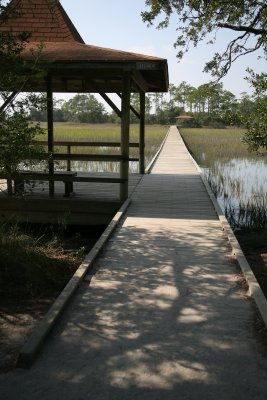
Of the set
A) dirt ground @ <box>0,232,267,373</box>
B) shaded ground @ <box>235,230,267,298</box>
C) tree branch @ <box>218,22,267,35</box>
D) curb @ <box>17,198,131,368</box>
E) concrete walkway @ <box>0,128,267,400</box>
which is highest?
tree branch @ <box>218,22,267,35</box>

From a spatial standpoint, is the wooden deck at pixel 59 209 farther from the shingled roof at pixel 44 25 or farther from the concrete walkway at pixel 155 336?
the shingled roof at pixel 44 25

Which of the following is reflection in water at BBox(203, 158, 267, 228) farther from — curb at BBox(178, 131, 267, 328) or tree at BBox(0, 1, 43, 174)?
tree at BBox(0, 1, 43, 174)

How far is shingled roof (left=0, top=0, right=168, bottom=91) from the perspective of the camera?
7555 mm

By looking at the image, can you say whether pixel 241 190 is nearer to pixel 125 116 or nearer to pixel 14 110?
pixel 125 116

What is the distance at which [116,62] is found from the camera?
757 cm

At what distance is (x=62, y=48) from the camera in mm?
8492

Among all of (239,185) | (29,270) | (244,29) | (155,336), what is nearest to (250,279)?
(155,336)

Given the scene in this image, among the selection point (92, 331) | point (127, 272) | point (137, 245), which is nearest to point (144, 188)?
point (137, 245)

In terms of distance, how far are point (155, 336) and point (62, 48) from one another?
6.67m

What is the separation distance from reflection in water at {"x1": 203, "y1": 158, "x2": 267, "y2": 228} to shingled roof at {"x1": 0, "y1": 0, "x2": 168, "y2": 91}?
12.4 ft

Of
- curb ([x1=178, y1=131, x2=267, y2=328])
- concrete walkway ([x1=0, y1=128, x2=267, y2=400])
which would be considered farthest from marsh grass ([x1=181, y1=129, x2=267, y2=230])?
concrete walkway ([x1=0, y1=128, x2=267, y2=400])

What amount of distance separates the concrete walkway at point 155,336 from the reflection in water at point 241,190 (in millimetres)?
4563

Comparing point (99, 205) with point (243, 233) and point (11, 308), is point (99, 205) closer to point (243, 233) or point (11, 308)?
point (243, 233)

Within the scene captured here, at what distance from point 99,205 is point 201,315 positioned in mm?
5162
